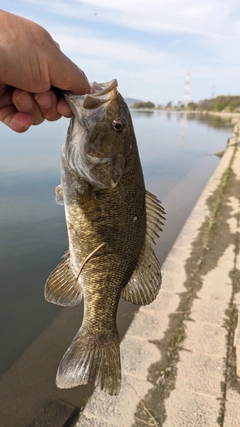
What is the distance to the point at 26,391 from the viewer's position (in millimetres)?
3939

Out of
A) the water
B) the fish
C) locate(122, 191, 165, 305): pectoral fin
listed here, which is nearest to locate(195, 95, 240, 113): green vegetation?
the water

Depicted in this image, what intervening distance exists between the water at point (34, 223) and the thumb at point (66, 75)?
148 inches

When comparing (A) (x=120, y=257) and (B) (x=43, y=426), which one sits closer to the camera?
(A) (x=120, y=257)

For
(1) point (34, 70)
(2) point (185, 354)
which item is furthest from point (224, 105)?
(1) point (34, 70)

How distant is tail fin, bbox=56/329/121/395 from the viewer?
6.13 feet

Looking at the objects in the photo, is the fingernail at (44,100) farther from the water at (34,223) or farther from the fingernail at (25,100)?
the water at (34,223)

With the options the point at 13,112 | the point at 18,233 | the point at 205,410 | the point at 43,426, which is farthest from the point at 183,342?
the point at 18,233

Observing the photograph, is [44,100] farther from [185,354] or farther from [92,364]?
[185,354]

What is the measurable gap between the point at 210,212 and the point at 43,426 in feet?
19.4

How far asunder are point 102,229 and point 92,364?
31.2 inches

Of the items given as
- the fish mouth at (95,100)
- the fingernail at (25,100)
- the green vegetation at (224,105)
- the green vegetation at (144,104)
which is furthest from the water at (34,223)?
the green vegetation at (144,104)

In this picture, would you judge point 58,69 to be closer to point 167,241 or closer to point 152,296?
point 152,296

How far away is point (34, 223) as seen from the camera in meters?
7.96

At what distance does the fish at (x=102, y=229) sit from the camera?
165 cm
